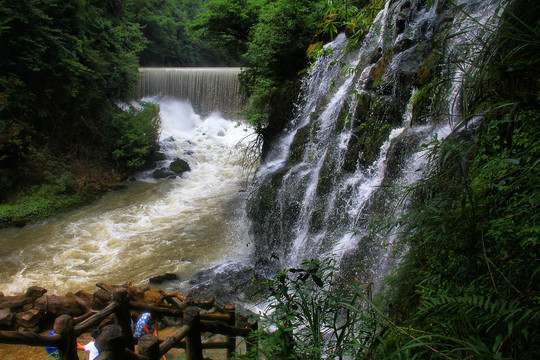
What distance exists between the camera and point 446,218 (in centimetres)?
153

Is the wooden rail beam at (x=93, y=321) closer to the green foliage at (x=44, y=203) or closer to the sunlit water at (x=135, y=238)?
the sunlit water at (x=135, y=238)

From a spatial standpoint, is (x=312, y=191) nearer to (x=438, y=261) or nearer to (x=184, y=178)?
(x=438, y=261)

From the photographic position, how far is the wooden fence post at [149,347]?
2182mm

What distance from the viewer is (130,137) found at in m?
11.6

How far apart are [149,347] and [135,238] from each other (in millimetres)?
6046

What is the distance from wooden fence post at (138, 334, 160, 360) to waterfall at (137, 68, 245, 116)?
1545 cm

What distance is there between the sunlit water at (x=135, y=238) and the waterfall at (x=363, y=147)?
1.57 metres

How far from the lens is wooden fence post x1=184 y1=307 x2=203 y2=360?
2.56m

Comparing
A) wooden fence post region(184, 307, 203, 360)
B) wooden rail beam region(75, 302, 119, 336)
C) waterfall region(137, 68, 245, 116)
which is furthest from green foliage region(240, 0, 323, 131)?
waterfall region(137, 68, 245, 116)

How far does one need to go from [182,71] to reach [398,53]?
14704 millimetres

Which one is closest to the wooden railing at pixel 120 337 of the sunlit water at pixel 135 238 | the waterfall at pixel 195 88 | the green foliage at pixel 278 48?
the sunlit water at pixel 135 238

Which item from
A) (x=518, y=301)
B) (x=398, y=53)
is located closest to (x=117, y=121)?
(x=398, y=53)

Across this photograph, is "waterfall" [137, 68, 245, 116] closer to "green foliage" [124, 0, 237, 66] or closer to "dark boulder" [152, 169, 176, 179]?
"dark boulder" [152, 169, 176, 179]

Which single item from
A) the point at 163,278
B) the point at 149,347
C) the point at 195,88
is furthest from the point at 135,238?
the point at 195,88
